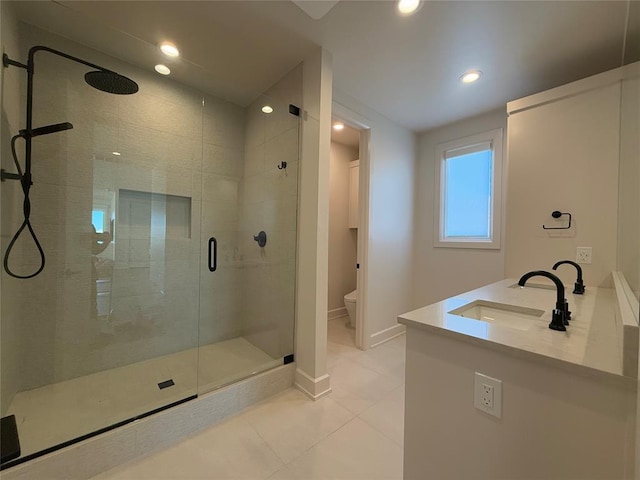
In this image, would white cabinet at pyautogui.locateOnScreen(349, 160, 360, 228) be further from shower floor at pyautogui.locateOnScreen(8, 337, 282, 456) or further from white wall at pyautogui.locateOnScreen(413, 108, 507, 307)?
shower floor at pyautogui.locateOnScreen(8, 337, 282, 456)

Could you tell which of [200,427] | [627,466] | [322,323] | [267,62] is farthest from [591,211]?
[200,427]

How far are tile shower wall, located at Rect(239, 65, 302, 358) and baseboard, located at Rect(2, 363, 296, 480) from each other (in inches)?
18.2

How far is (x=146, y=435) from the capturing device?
4.66 ft

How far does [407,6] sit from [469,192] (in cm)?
209

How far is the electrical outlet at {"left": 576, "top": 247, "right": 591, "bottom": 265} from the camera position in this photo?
5.96 feet

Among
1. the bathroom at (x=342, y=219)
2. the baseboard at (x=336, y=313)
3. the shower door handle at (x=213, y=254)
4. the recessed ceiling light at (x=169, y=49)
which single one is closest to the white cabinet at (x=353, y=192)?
the bathroom at (x=342, y=219)

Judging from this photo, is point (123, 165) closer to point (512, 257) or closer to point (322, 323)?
point (322, 323)

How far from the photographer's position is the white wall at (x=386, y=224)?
2.73 meters

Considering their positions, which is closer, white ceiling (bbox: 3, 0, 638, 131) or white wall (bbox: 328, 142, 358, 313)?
white ceiling (bbox: 3, 0, 638, 131)

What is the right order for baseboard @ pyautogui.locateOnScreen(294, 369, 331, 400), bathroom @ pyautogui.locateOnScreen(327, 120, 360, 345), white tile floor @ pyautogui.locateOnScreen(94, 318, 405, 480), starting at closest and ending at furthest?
white tile floor @ pyautogui.locateOnScreen(94, 318, 405, 480) → baseboard @ pyautogui.locateOnScreen(294, 369, 331, 400) → bathroom @ pyautogui.locateOnScreen(327, 120, 360, 345)

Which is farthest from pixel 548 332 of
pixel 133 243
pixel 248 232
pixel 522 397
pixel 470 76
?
pixel 133 243

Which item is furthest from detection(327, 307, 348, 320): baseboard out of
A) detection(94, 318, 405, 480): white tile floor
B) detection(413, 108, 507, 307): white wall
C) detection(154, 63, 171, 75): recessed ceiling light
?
detection(154, 63, 171, 75): recessed ceiling light

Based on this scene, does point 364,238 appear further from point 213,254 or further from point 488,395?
point 488,395

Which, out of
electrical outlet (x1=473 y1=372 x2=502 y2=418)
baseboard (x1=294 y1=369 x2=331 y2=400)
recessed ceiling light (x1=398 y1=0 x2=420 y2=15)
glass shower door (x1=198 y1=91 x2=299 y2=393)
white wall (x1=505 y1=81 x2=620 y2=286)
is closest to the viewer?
electrical outlet (x1=473 y1=372 x2=502 y2=418)
